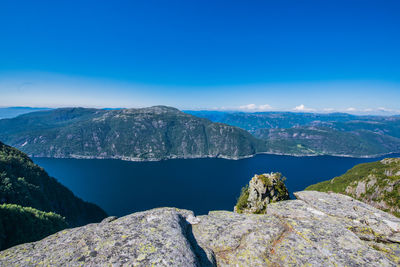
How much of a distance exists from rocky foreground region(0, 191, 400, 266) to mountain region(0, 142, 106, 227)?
3338 inches

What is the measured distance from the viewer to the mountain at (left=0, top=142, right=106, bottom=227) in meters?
67.8

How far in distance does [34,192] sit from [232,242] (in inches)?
4342

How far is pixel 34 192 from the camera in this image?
80625 millimetres

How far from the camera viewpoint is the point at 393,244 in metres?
9.38

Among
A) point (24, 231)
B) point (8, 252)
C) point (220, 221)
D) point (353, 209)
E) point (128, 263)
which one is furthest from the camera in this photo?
point (24, 231)

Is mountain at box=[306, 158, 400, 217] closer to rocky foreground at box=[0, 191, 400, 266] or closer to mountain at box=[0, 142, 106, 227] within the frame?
rocky foreground at box=[0, 191, 400, 266]

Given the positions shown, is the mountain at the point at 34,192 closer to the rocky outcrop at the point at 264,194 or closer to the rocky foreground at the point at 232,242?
the rocky foreground at the point at 232,242

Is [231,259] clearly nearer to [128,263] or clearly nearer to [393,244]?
[128,263]

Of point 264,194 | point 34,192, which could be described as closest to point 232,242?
point 264,194

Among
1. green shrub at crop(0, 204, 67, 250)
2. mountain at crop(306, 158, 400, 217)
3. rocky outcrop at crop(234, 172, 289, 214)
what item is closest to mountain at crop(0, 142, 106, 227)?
green shrub at crop(0, 204, 67, 250)

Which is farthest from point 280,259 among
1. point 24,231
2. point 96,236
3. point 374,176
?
point 374,176

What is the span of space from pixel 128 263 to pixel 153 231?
2.18 metres

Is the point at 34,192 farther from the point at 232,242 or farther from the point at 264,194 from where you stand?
the point at 232,242

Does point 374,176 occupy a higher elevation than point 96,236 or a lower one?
lower
